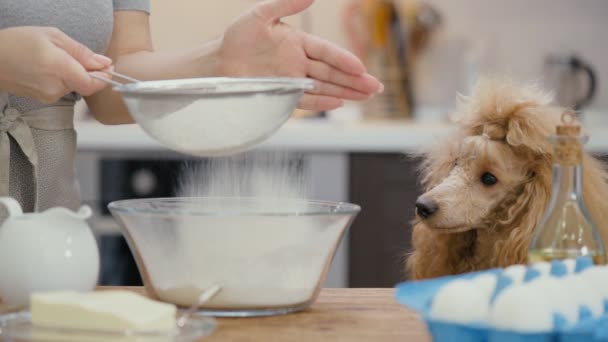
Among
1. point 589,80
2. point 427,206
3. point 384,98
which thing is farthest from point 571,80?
point 427,206

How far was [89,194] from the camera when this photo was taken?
2656 mm

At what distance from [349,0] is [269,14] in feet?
6.39

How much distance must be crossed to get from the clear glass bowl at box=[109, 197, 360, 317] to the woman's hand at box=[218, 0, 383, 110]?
352 millimetres

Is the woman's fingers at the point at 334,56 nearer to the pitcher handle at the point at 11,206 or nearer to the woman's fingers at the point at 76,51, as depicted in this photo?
the woman's fingers at the point at 76,51

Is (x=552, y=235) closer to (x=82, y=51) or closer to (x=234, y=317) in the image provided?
(x=234, y=317)

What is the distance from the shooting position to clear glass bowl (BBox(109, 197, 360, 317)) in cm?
88

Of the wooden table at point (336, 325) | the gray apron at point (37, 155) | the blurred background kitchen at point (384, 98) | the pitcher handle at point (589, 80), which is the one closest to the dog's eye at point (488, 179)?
the wooden table at point (336, 325)

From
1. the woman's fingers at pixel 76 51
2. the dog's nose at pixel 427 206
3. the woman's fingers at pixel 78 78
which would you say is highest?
the woman's fingers at pixel 76 51

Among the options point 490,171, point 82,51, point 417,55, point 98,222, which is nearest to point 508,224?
point 490,171

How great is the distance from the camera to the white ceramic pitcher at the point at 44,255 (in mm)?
880

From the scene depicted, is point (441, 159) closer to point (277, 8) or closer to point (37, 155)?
point (277, 8)

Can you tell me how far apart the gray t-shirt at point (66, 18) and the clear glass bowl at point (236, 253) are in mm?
470

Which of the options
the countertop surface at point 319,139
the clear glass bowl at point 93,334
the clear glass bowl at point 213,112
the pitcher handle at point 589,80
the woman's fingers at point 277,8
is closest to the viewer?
the clear glass bowl at point 93,334

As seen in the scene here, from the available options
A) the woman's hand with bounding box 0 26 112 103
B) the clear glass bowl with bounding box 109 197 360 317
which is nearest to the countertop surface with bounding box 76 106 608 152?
the woman's hand with bounding box 0 26 112 103
